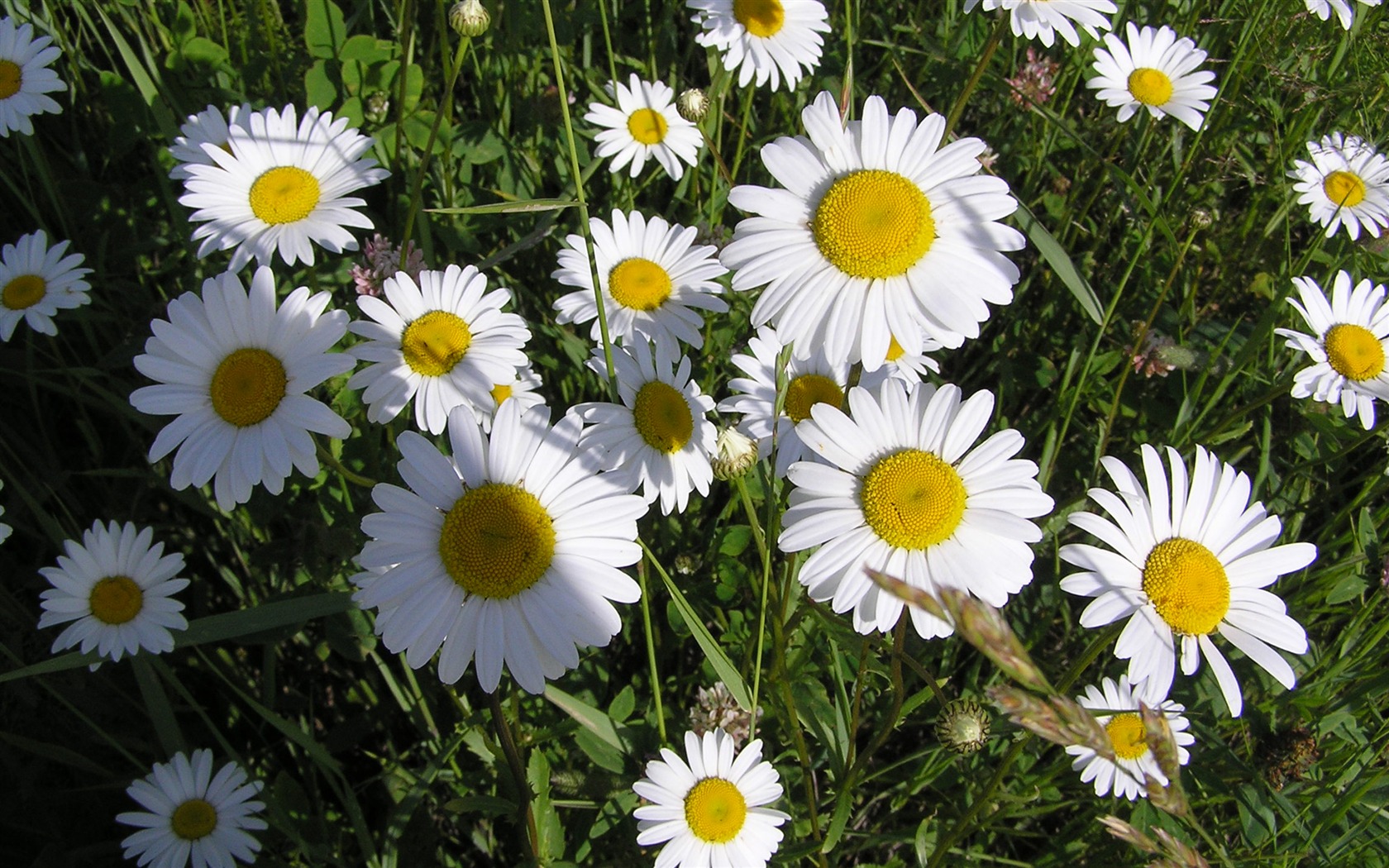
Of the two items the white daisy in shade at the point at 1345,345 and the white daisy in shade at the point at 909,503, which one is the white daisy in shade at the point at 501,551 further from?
the white daisy in shade at the point at 1345,345

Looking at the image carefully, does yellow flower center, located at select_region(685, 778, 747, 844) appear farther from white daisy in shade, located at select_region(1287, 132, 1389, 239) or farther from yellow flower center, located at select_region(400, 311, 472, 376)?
white daisy in shade, located at select_region(1287, 132, 1389, 239)

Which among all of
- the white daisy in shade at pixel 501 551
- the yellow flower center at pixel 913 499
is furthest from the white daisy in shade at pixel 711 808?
the yellow flower center at pixel 913 499

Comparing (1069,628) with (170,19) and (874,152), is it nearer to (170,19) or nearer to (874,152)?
(874,152)

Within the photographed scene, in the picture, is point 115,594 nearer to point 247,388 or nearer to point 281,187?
point 247,388

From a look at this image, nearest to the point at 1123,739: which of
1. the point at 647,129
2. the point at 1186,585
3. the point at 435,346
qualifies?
the point at 1186,585

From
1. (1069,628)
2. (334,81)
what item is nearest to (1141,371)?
(1069,628)

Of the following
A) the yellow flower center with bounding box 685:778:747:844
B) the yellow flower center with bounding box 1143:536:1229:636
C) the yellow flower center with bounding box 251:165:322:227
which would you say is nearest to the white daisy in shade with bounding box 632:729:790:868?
the yellow flower center with bounding box 685:778:747:844
